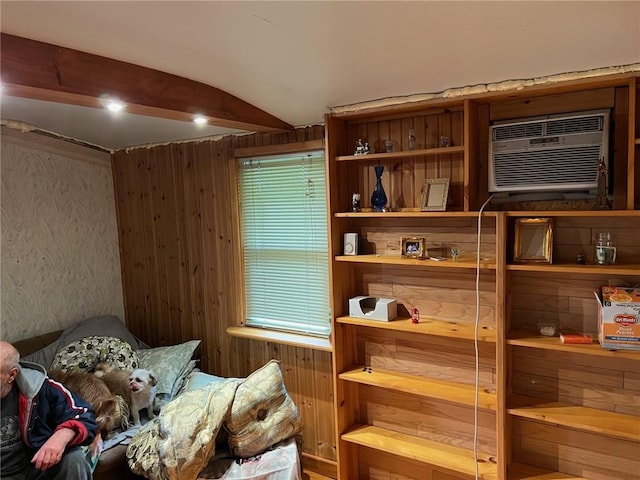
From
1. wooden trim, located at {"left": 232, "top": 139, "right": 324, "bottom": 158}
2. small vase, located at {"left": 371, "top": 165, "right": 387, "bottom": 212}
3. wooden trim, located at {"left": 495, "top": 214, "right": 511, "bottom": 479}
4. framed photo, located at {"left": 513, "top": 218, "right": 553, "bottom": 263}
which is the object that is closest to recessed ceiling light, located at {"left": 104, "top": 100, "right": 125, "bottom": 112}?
wooden trim, located at {"left": 232, "top": 139, "right": 324, "bottom": 158}

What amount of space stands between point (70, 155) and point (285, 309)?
2.07 meters

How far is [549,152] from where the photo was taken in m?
2.03

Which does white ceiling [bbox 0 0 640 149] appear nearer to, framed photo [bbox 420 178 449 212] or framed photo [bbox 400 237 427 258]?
framed photo [bbox 420 178 449 212]

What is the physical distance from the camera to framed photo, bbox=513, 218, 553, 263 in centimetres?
204

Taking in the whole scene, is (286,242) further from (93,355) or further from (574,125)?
(574,125)

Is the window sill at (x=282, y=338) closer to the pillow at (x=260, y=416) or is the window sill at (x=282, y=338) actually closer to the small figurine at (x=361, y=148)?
the pillow at (x=260, y=416)

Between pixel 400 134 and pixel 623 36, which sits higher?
pixel 623 36

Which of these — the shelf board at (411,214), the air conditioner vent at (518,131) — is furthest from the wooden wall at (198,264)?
the air conditioner vent at (518,131)

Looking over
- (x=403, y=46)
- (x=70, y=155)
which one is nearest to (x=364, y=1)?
(x=403, y=46)

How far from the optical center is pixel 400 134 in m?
2.48

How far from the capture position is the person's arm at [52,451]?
2043 mm

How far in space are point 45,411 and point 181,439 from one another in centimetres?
68

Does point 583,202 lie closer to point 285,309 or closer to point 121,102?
point 285,309

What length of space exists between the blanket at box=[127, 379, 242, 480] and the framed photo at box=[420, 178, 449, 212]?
4.87 feet
